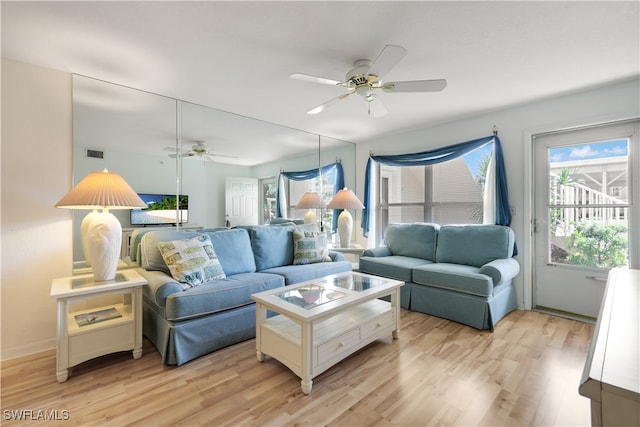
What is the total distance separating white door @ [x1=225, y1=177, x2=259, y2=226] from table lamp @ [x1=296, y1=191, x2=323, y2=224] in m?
0.73

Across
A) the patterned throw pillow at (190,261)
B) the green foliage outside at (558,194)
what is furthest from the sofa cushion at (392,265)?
the patterned throw pillow at (190,261)

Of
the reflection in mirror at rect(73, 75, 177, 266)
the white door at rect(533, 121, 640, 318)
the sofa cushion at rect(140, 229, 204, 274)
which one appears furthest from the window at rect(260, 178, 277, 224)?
the white door at rect(533, 121, 640, 318)

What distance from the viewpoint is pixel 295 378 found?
1.92 m

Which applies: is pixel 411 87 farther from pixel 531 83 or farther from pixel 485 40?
pixel 531 83

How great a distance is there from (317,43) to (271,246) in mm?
2094

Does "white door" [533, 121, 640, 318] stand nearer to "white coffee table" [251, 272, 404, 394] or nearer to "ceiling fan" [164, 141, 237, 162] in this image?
"white coffee table" [251, 272, 404, 394]

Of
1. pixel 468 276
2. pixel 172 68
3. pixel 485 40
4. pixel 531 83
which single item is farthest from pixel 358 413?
pixel 531 83

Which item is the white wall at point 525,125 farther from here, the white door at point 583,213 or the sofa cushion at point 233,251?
the sofa cushion at point 233,251

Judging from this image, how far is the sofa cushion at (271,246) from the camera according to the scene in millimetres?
3129

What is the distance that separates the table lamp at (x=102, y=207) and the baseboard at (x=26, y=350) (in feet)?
2.87

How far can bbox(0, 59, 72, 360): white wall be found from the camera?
2.21 meters

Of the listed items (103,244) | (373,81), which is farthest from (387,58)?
(103,244)

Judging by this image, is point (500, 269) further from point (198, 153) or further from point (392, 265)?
point (198, 153)

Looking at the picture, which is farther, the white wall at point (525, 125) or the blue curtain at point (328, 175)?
the blue curtain at point (328, 175)
